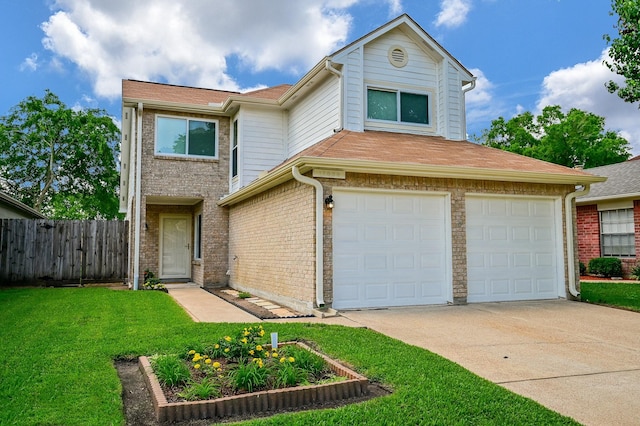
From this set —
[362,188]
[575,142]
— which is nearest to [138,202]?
[362,188]

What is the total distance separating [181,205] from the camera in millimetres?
16891

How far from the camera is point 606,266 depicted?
16.2 m

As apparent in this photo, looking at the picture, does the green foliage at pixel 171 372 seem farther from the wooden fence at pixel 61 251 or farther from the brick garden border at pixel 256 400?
the wooden fence at pixel 61 251

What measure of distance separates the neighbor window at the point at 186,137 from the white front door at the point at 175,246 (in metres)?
3.37

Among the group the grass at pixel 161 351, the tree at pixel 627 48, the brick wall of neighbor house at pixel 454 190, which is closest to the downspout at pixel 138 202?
the grass at pixel 161 351

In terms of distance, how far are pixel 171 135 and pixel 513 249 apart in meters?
9.92

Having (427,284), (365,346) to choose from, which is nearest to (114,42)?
(427,284)

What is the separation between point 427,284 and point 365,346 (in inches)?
158

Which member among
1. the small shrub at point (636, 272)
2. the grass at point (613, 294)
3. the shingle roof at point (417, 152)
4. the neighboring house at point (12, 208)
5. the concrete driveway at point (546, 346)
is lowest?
the concrete driveway at point (546, 346)

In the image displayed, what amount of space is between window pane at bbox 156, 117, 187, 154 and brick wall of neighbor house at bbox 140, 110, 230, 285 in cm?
18

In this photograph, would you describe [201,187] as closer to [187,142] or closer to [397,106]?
A: [187,142]

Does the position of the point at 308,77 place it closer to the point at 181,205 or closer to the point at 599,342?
the point at 181,205

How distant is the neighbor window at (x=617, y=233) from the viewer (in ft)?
52.6

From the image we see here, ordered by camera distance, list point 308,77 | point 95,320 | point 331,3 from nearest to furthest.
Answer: point 95,320 < point 308,77 < point 331,3
